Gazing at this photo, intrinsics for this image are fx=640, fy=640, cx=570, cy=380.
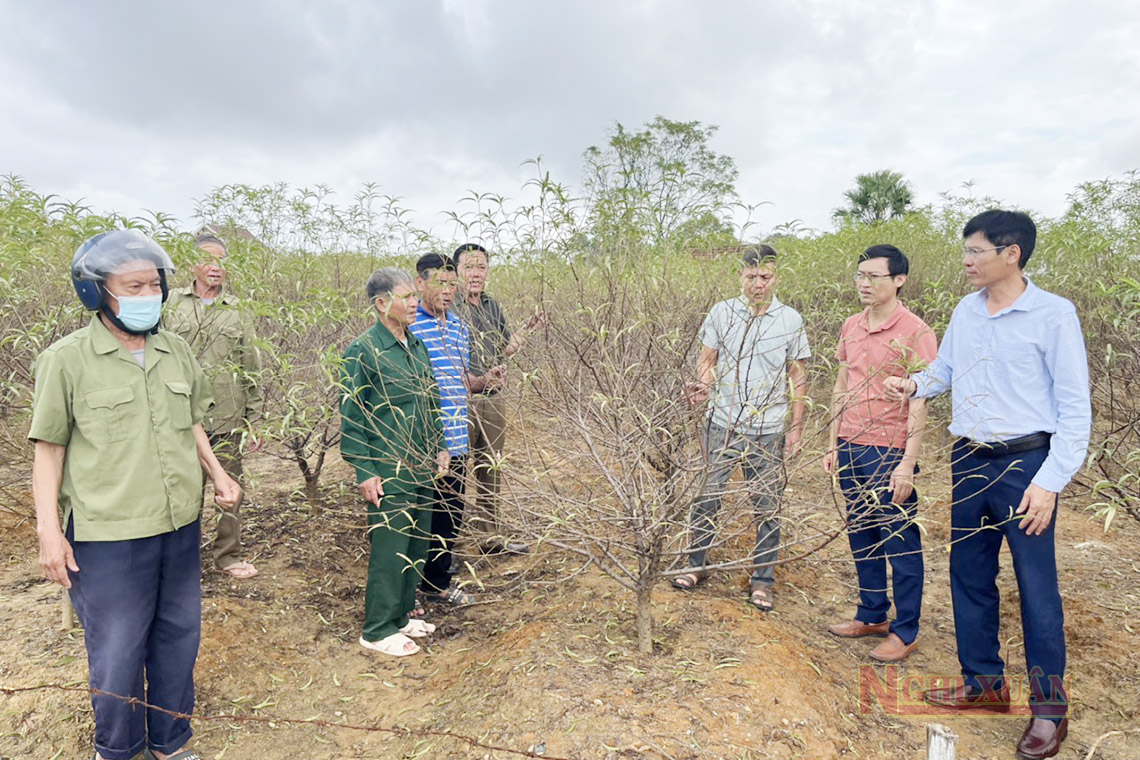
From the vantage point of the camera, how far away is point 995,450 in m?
2.21

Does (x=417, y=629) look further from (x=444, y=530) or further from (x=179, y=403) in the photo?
(x=179, y=403)

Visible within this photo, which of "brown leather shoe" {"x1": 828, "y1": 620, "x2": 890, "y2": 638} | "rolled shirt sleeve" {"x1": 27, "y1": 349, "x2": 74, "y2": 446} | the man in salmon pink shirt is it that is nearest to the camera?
"rolled shirt sleeve" {"x1": 27, "y1": 349, "x2": 74, "y2": 446}

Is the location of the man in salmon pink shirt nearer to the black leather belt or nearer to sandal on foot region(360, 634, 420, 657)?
the black leather belt

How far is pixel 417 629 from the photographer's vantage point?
3012mm

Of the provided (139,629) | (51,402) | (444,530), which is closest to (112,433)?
(51,402)

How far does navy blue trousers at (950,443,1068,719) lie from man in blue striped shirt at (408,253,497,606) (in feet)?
6.36

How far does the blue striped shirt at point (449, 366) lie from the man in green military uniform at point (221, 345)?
31.2 inches

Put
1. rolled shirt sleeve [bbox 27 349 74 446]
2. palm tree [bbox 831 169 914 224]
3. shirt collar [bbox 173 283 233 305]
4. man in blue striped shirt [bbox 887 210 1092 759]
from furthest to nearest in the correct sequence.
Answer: palm tree [bbox 831 169 914 224], shirt collar [bbox 173 283 233 305], man in blue striped shirt [bbox 887 210 1092 759], rolled shirt sleeve [bbox 27 349 74 446]

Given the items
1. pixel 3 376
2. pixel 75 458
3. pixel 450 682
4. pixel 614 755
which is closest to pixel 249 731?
pixel 450 682

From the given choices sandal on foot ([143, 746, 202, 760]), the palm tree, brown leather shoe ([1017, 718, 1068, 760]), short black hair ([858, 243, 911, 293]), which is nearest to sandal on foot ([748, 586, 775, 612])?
brown leather shoe ([1017, 718, 1068, 760])

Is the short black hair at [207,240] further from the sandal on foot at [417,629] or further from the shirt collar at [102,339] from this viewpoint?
the sandal on foot at [417,629]

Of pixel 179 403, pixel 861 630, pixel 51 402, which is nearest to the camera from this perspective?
pixel 51 402

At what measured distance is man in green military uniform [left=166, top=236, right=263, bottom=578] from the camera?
119 inches

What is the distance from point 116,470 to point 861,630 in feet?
9.93
